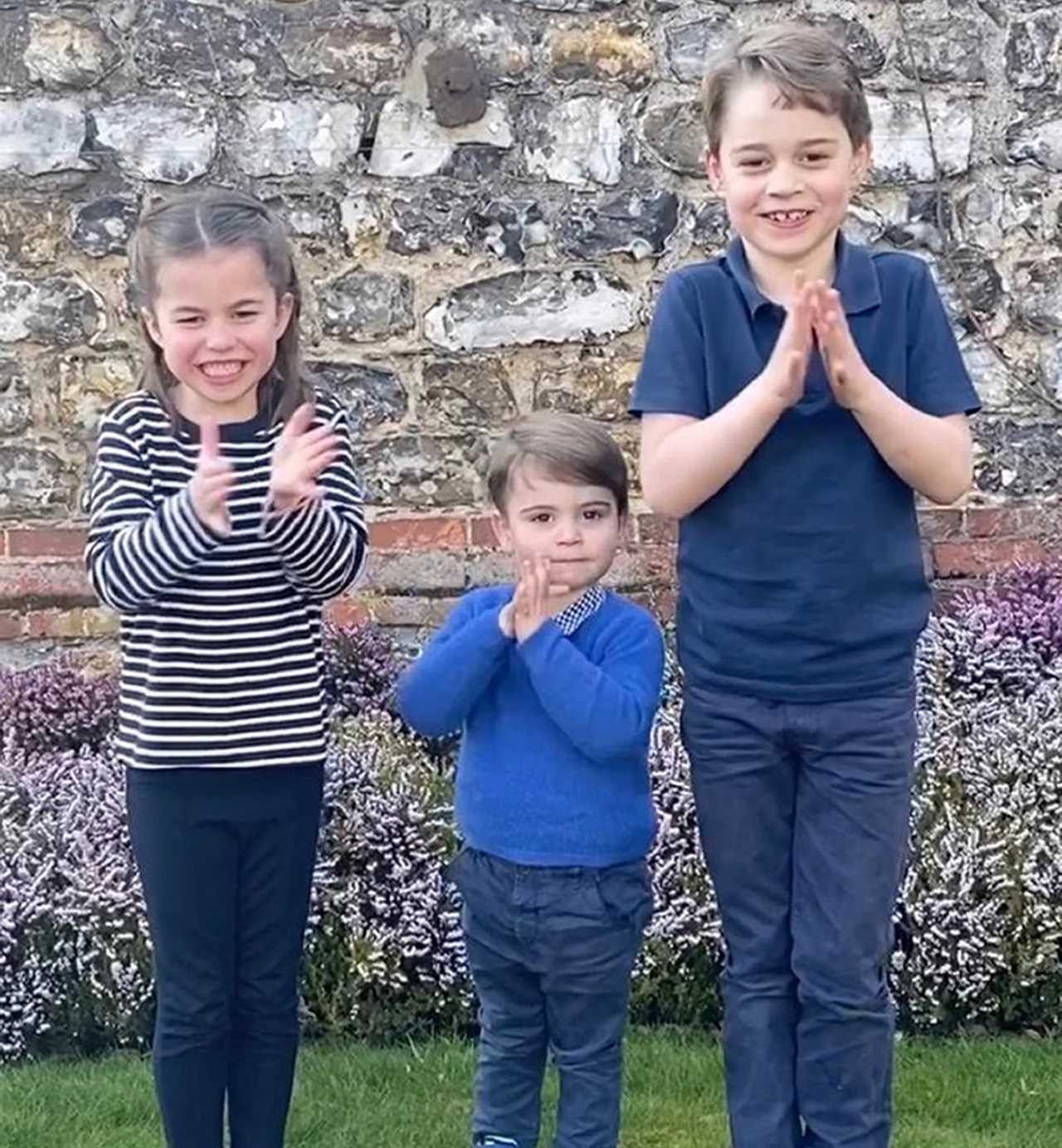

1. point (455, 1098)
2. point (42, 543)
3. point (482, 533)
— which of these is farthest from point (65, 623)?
point (455, 1098)

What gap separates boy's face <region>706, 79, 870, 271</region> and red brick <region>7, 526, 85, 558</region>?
2841mm

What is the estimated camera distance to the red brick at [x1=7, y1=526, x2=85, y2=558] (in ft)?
16.9

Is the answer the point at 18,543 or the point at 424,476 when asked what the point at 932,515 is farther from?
the point at 18,543

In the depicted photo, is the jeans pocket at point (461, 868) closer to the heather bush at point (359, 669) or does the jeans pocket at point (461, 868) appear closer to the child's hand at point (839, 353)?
the child's hand at point (839, 353)

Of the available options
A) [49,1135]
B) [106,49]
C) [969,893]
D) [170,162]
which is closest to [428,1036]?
[49,1135]

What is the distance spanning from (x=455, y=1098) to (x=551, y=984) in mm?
890

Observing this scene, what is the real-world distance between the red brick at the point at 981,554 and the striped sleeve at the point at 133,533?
2.92m

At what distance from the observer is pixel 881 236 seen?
16.8 ft

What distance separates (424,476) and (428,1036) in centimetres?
167

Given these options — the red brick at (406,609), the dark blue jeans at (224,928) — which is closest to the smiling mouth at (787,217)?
the dark blue jeans at (224,928)

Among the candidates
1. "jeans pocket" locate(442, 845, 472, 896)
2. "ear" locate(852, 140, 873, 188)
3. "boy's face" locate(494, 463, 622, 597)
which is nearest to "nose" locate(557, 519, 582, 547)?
"boy's face" locate(494, 463, 622, 597)

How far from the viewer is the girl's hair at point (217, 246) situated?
2895mm

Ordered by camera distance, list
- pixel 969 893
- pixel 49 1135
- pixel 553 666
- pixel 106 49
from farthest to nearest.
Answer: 1. pixel 106 49
2. pixel 969 893
3. pixel 49 1135
4. pixel 553 666

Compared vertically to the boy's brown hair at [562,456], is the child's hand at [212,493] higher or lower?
lower
